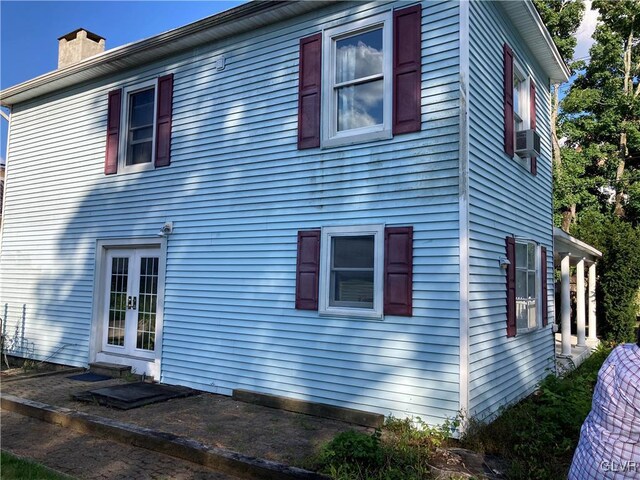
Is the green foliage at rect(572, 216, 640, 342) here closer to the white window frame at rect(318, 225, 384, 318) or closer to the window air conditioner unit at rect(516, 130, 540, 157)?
the window air conditioner unit at rect(516, 130, 540, 157)

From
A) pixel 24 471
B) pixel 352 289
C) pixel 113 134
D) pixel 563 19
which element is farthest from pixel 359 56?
pixel 563 19

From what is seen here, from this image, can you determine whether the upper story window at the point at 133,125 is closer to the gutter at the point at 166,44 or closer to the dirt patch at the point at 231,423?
the gutter at the point at 166,44

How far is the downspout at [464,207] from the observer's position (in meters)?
5.45

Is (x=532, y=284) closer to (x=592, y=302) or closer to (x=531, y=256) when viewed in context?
(x=531, y=256)

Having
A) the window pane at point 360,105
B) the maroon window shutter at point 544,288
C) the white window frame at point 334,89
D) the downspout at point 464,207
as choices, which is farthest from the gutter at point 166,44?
the maroon window shutter at point 544,288

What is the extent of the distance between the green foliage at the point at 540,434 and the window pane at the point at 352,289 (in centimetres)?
191

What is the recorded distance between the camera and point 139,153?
29.9ft

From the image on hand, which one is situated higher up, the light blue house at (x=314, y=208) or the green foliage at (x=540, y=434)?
the light blue house at (x=314, y=208)

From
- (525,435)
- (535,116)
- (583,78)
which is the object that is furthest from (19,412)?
(583,78)

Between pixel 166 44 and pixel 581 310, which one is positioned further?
pixel 581 310

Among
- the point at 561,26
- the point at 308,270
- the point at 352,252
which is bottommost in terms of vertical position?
the point at 308,270

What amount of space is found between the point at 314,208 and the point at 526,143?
3.67 m

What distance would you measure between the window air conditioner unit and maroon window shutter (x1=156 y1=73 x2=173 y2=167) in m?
5.86

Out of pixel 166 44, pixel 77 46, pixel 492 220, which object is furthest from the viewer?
pixel 77 46
